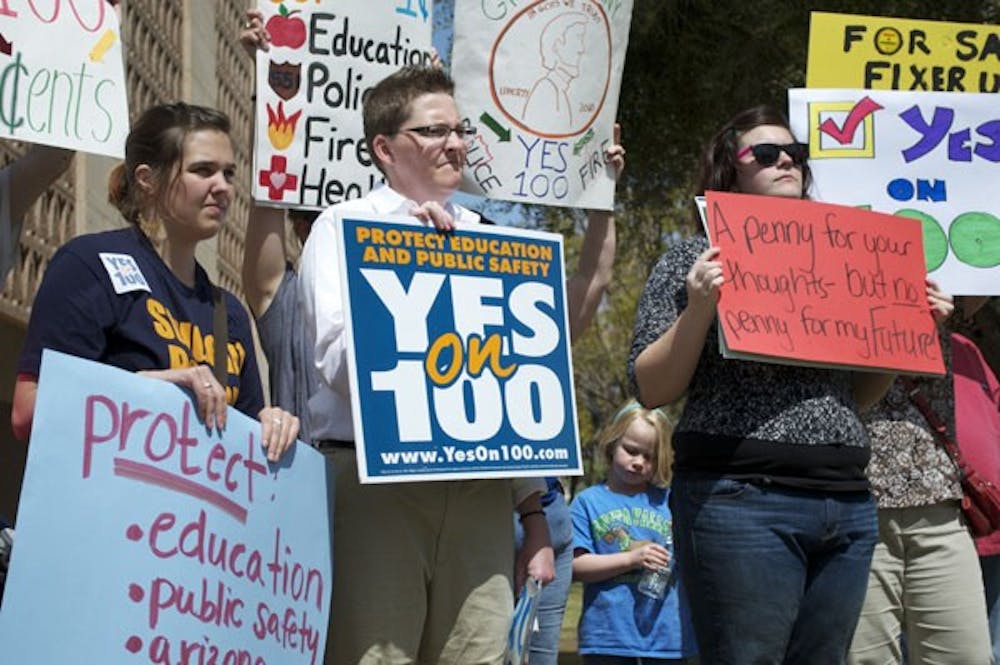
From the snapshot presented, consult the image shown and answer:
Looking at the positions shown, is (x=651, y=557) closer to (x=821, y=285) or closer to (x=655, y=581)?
(x=655, y=581)

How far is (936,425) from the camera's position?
519 centimetres

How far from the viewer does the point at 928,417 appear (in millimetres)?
5203

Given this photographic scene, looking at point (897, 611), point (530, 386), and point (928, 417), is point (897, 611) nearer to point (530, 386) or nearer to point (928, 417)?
point (928, 417)

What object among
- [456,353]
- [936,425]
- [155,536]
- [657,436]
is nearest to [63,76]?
[456,353]

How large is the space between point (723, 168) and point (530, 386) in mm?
981

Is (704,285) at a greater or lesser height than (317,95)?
lesser

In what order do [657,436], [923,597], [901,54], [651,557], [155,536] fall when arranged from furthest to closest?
[657,436], [651,557], [901,54], [923,597], [155,536]

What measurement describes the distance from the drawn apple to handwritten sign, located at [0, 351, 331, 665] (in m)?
1.55

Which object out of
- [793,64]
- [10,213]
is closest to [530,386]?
[10,213]

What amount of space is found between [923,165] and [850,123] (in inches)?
11.5

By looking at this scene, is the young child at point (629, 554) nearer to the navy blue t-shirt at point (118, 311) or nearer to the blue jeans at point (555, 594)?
the blue jeans at point (555, 594)

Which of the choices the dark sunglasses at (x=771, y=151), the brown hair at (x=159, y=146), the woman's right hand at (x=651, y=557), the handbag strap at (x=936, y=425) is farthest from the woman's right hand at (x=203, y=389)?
the woman's right hand at (x=651, y=557)

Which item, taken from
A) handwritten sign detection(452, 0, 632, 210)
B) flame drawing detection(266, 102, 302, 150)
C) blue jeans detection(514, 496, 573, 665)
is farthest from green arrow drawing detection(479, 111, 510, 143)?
blue jeans detection(514, 496, 573, 665)

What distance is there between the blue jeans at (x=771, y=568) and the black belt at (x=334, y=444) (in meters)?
0.88
